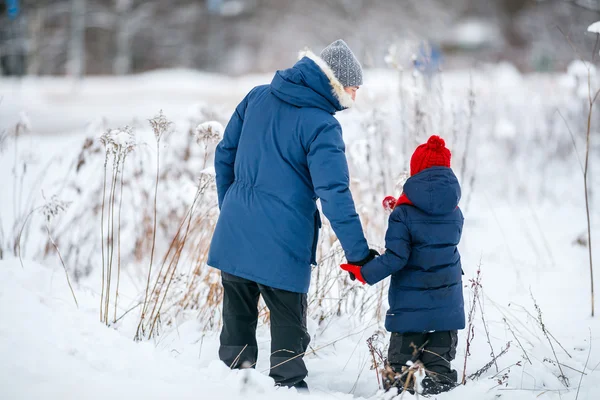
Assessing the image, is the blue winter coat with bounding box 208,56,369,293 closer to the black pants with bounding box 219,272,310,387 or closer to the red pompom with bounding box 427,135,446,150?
the black pants with bounding box 219,272,310,387

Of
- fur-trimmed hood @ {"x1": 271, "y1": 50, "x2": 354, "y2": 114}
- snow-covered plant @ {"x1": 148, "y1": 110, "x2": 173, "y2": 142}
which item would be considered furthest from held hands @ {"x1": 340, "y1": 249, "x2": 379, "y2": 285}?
snow-covered plant @ {"x1": 148, "y1": 110, "x2": 173, "y2": 142}

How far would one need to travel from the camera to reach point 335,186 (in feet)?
6.60

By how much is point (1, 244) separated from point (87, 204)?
2.92 feet

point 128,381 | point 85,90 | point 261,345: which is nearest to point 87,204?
point 261,345

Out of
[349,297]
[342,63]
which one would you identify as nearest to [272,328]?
[342,63]

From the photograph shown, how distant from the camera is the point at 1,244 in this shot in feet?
11.2

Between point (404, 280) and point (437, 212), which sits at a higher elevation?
point (437, 212)

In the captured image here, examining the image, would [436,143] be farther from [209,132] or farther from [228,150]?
[209,132]

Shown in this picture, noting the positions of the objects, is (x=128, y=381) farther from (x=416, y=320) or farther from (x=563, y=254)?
(x=563, y=254)

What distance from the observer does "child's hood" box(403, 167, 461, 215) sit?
6.96ft

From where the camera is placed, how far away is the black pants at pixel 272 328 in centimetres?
214

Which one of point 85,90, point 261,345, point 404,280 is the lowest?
point 261,345

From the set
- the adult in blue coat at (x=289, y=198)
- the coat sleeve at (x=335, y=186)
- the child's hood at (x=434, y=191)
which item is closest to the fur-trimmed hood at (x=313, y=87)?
the adult in blue coat at (x=289, y=198)

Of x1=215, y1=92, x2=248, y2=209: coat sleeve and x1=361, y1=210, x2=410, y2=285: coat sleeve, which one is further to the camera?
x1=215, y1=92, x2=248, y2=209: coat sleeve
